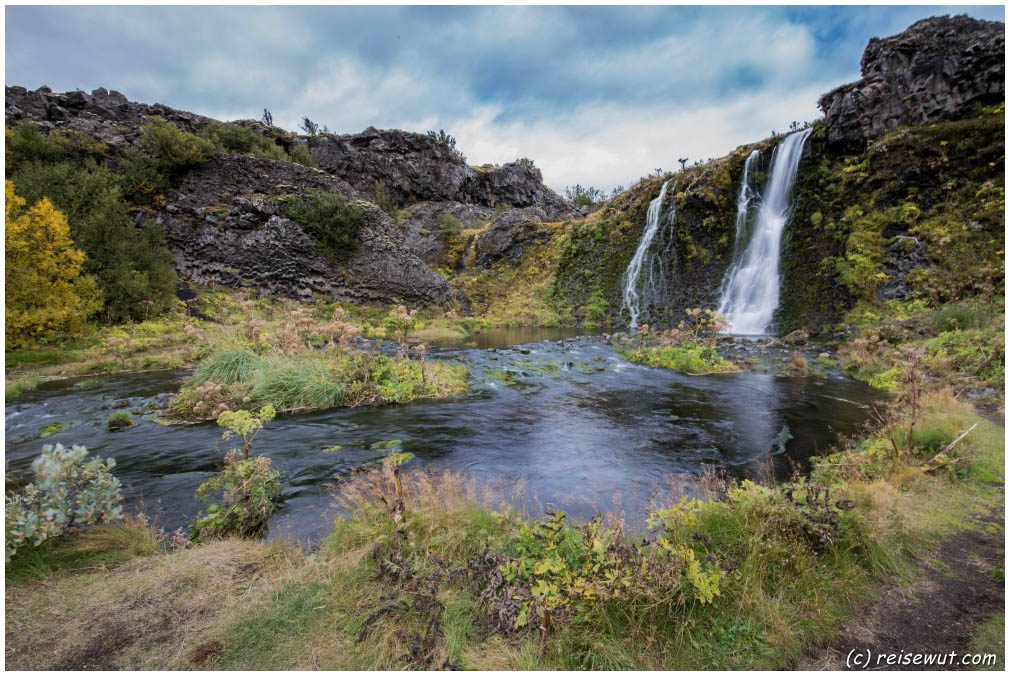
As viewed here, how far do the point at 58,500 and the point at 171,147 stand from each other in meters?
33.0

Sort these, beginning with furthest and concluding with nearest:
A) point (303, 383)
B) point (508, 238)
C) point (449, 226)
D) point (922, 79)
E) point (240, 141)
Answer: point (449, 226), point (508, 238), point (240, 141), point (922, 79), point (303, 383)

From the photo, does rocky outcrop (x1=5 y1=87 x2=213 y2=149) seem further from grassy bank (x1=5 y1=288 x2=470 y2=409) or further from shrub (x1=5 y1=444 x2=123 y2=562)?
shrub (x1=5 y1=444 x2=123 y2=562)

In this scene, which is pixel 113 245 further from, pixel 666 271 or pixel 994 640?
pixel 666 271

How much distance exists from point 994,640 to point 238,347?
12.3 metres

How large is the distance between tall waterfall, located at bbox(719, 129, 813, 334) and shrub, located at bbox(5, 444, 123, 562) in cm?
2225

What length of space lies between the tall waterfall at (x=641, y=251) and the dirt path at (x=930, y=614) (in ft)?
77.5

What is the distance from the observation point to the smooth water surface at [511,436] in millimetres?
5309

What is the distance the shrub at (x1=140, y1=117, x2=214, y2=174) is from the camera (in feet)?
87.7

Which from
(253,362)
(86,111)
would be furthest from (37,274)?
(86,111)

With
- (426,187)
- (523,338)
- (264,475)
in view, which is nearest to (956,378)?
(264,475)

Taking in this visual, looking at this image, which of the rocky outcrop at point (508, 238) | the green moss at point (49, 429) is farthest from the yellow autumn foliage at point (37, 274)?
the rocky outcrop at point (508, 238)

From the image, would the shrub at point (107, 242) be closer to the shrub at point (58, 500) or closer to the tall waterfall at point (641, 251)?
the shrub at point (58, 500)

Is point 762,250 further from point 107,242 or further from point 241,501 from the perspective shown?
point 107,242

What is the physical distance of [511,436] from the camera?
7410 millimetres
